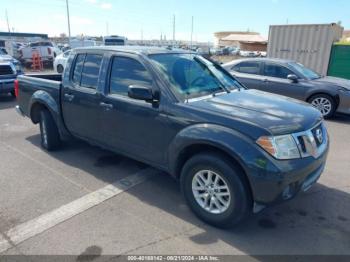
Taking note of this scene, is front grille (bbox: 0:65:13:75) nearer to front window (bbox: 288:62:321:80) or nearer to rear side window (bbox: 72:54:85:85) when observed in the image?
rear side window (bbox: 72:54:85:85)

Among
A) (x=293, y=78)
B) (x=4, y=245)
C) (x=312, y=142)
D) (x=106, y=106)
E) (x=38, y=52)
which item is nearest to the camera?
(x=4, y=245)

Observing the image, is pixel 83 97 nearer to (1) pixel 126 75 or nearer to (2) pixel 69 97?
(2) pixel 69 97

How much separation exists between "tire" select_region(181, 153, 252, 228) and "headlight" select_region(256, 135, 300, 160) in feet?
1.19

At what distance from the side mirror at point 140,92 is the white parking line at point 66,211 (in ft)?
4.34

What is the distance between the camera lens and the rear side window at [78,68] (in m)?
4.52

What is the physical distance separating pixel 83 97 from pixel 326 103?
642 centimetres

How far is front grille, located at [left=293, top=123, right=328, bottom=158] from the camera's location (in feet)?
9.68

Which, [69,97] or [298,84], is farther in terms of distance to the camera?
[298,84]

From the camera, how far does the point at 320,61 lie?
12.8 m

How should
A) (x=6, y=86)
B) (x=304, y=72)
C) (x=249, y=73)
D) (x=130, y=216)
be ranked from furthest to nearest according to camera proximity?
(x=6, y=86) < (x=249, y=73) < (x=304, y=72) < (x=130, y=216)

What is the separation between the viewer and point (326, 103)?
7930 millimetres

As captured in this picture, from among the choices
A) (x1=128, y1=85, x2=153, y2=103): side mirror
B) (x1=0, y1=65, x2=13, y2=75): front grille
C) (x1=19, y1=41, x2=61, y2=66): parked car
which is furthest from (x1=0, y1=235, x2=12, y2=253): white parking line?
(x1=19, y1=41, x2=61, y2=66): parked car

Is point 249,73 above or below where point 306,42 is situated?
below

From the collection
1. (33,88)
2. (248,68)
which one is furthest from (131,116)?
(248,68)
